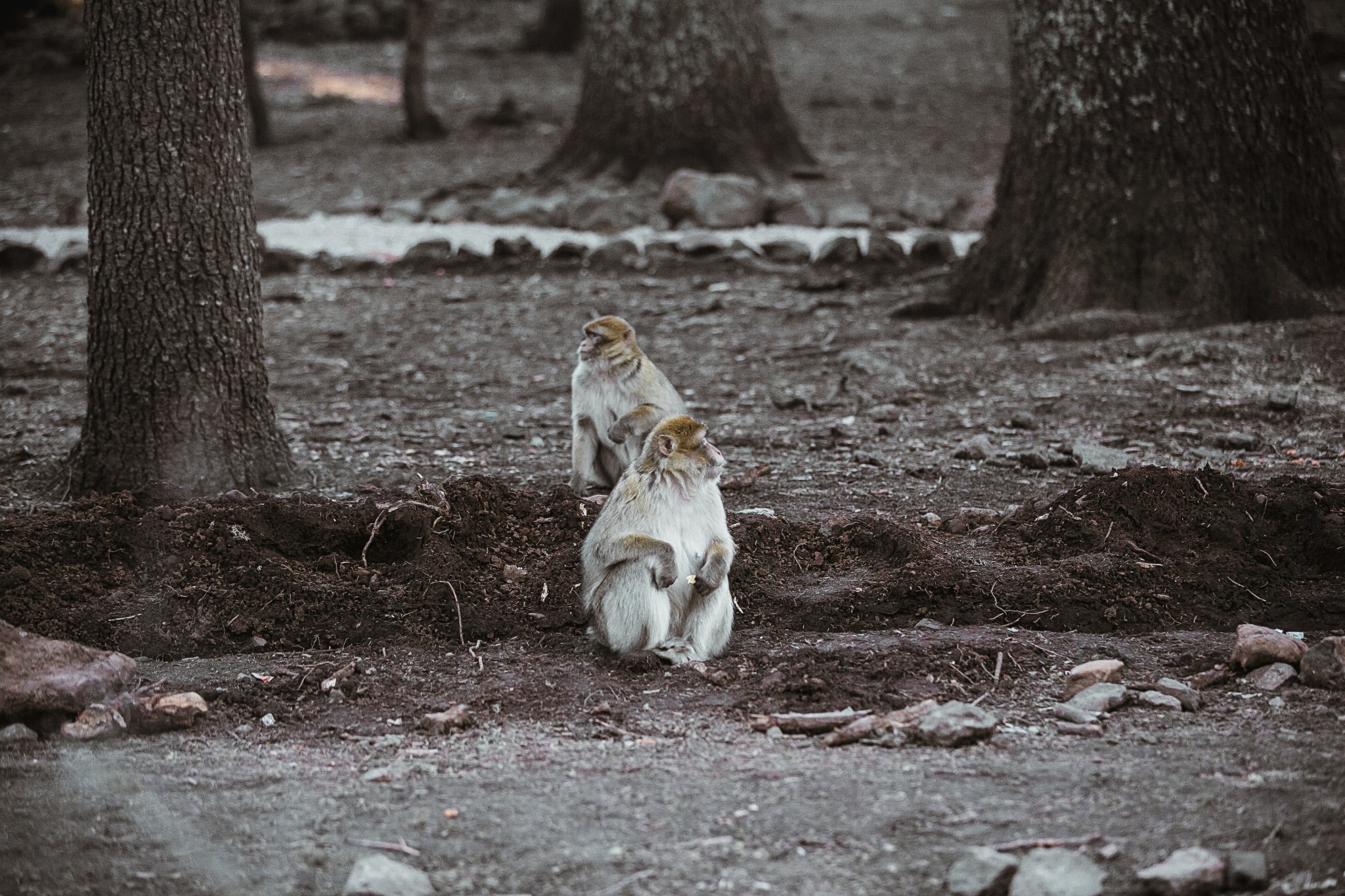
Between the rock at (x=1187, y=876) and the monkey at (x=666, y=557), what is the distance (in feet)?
6.83

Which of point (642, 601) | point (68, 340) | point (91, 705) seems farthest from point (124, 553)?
point (68, 340)

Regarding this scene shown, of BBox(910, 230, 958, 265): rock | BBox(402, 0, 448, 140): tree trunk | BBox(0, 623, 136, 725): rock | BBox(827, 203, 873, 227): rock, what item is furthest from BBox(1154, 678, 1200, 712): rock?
BBox(402, 0, 448, 140): tree trunk

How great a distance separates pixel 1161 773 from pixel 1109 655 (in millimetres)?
1078

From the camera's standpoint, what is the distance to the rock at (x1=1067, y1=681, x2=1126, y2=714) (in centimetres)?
431

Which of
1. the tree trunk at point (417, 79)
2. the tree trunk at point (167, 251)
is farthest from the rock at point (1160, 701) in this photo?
the tree trunk at point (417, 79)

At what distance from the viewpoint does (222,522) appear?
5656mm

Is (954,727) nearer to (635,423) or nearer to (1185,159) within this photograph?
(635,423)

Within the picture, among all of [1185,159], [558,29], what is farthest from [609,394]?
[558,29]

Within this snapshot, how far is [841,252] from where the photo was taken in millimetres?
11883

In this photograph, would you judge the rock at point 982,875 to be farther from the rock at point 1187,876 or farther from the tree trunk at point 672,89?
the tree trunk at point 672,89

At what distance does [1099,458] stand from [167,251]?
16.2 feet

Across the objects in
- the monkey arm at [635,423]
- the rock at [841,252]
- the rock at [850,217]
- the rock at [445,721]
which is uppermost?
the rock at [850,217]

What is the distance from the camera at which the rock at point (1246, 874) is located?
3150mm

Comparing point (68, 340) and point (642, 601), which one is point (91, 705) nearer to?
point (642, 601)
